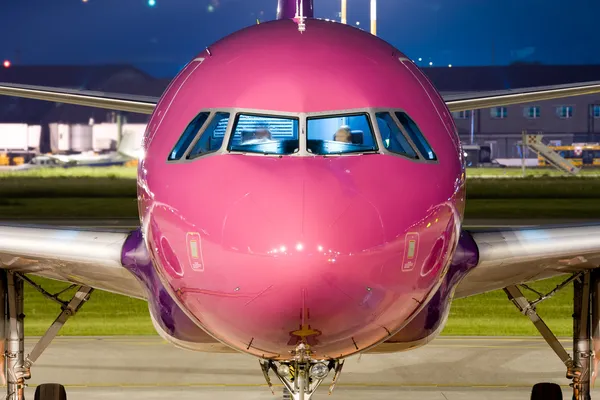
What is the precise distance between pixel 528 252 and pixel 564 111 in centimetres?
10587

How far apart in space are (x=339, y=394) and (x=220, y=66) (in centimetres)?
700

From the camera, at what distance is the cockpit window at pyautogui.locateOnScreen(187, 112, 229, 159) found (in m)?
7.65

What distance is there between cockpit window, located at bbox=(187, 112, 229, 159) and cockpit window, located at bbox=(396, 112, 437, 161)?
1.21 meters

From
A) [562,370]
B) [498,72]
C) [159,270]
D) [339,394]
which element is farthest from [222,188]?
[498,72]

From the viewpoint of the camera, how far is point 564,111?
113312mm

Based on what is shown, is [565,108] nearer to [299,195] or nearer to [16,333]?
[16,333]

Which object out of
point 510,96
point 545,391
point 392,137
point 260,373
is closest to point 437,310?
point 392,137

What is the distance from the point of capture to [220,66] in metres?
8.34

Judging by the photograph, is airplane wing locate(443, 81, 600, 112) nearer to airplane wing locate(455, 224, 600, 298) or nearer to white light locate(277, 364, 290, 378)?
airplane wing locate(455, 224, 600, 298)

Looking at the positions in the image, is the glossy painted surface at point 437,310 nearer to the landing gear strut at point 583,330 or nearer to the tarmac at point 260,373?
the landing gear strut at point 583,330

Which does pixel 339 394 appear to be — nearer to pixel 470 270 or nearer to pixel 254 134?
pixel 470 270

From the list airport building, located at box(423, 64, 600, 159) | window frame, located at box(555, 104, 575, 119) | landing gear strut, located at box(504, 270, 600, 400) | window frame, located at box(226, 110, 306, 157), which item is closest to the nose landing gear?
window frame, located at box(226, 110, 306, 157)

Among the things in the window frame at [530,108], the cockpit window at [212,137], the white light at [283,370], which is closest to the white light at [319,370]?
the white light at [283,370]

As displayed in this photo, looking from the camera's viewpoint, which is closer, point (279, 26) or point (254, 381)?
point (279, 26)
